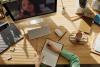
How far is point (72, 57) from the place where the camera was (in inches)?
64.4

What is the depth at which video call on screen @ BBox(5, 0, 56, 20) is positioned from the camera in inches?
64.0

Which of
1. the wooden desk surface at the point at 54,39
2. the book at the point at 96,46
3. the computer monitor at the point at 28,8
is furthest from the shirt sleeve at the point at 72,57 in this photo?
the computer monitor at the point at 28,8

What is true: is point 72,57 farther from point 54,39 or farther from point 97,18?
point 97,18

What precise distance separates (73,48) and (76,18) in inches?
11.5

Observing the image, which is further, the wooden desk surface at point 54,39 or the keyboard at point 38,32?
the keyboard at point 38,32

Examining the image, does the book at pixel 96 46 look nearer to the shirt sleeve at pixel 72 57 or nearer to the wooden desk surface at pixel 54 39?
the wooden desk surface at pixel 54 39

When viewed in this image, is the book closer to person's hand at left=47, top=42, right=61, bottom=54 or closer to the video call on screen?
person's hand at left=47, top=42, right=61, bottom=54

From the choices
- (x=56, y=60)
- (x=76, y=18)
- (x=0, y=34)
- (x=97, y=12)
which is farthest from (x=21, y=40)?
(x=97, y=12)

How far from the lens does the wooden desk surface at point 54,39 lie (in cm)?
164

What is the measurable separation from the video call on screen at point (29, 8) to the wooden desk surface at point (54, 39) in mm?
148

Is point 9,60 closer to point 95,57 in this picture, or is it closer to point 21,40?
point 21,40

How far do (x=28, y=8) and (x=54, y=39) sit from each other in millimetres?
307

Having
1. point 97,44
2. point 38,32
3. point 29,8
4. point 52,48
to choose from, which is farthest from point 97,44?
point 29,8

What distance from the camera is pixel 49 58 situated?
5.46ft
